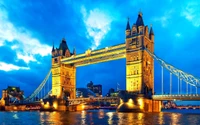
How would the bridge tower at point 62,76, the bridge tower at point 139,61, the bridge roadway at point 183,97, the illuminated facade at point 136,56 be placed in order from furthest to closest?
the bridge tower at point 62,76, the illuminated facade at point 136,56, the bridge tower at point 139,61, the bridge roadway at point 183,97

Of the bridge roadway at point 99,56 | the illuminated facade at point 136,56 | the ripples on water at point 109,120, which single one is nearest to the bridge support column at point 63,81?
the bridge roadway at point 99,56

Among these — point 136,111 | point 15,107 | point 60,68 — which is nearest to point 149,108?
point 136,111

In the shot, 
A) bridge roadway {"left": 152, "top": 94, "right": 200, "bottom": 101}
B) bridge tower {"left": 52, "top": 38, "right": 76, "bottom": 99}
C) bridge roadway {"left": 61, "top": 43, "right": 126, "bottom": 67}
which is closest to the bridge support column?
bridge tower {"left": 52, "top": 38, "right": 76, "bottom": 99}

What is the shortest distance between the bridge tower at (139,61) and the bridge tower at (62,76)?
96.2 ft

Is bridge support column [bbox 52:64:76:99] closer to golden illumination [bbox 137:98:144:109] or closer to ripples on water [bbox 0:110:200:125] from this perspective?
golden illumination [bbox 137:98:144:109]

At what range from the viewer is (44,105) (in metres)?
91.1

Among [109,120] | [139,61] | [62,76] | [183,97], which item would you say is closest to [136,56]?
[139,61]

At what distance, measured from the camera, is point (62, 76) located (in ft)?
302

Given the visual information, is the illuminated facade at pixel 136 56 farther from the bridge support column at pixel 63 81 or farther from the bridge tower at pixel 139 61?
the bridge support column at pixel 63 81

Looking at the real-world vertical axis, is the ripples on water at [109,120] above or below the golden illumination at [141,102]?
below

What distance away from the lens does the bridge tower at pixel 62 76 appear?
91750 millimetres

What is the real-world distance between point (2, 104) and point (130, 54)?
7172 centimetres

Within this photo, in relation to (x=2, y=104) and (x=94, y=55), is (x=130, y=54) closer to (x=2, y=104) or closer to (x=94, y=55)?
(x=94, y=55)

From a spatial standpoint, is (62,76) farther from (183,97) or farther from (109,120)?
(109,120)
